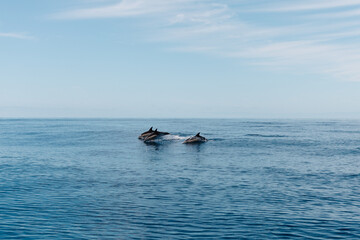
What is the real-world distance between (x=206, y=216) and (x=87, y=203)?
32.4 ft

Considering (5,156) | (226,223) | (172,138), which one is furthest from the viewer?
(172,138)

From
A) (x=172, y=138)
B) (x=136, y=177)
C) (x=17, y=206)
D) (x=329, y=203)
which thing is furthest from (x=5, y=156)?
(x=329, y=203)

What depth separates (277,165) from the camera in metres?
48.3

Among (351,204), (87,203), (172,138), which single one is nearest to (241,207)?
(351,204)

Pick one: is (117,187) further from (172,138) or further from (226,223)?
(172,138)

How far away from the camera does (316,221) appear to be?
22.5 m

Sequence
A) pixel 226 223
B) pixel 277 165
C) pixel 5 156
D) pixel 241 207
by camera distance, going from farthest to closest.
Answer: pixel 5 156 < pixel 277 165 < pixel 241 207 < pixel 226 223

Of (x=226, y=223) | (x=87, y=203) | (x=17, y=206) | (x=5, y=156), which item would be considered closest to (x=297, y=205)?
(x=226, y=223)

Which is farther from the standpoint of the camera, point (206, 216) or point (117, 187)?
point (117, 187)

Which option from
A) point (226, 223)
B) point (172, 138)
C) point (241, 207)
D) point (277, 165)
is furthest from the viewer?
point (172, 138)

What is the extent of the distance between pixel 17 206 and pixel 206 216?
1461 centimetres

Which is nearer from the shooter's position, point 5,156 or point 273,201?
point 273,201

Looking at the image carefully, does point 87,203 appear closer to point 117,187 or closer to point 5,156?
point 117,187

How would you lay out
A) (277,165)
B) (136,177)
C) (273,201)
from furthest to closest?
(277,165)
(136,177)
(273,201)
